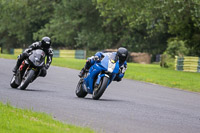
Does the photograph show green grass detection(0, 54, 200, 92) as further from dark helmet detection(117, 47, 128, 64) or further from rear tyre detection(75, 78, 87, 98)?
dark helmet detection(117, 47, 128, 64)

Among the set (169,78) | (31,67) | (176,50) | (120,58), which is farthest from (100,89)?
(176,50)

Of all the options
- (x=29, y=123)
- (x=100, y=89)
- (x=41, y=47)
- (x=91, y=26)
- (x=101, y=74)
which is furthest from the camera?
(x=91, y=26)

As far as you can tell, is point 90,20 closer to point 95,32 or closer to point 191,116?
point 95,32

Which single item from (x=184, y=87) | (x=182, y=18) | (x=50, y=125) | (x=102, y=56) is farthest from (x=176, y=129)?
(x=182, y=18)

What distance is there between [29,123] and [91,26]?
5464cm

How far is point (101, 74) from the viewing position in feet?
41.6

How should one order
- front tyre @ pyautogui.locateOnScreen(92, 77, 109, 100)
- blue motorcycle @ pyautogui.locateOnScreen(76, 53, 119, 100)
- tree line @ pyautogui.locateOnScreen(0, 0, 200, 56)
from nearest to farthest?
front tyre @ pyautogui.locateOnScreen(92, 77, 109, 100)
blue motorcycle @ pyautogui.locateOnScreen(76, 53, 119, 100)
tree line @ pyautogui.locateOnScreen(0, 0, 200, 56)

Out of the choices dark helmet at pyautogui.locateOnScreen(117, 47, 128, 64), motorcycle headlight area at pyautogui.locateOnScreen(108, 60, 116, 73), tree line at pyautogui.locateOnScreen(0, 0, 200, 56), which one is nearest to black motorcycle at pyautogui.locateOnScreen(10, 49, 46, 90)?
motorcycle headlight area at pyautogui.locateOnScreen(108, 60, 116, 73)

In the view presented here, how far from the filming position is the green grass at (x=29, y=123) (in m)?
7.02

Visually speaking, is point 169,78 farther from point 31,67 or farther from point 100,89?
point 100,89

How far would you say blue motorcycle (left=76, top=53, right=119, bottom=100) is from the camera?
41.1 ft

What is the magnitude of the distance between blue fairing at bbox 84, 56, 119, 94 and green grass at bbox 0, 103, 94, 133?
402 cm

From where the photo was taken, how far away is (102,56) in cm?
1305

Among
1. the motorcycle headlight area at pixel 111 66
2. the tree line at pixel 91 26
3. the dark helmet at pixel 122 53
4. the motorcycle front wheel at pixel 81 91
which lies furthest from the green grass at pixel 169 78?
the motorcycle headlight area at pixel 111 66
